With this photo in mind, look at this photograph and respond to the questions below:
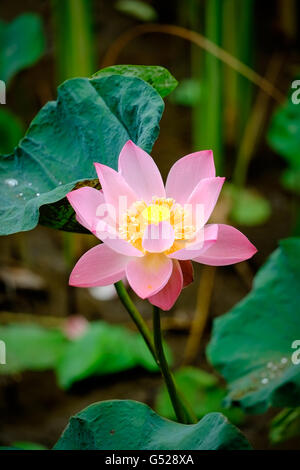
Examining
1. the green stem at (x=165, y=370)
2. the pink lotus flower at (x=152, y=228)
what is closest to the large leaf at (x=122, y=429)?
the green stem at (x=165, y=370)

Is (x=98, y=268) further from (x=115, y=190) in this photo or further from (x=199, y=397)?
(x=199, y=397)

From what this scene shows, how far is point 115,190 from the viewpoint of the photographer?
488mm

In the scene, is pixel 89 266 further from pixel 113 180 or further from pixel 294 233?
pixel 294 233

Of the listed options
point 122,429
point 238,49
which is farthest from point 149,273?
point 238,49

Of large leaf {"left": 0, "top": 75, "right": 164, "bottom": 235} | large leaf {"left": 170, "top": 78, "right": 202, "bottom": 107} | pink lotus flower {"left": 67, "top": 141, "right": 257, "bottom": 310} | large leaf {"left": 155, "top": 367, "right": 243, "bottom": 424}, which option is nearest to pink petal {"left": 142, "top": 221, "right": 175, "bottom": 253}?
pink lotus flower {"left": 67, "top": 141, "right": 257, "bottom": 310}

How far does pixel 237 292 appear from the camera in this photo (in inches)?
63.6

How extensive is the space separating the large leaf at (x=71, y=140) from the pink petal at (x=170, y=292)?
128mm

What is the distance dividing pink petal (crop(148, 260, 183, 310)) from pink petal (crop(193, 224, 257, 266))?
0.02m

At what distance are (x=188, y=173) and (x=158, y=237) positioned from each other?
3.8 inches

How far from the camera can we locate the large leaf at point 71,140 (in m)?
0.54

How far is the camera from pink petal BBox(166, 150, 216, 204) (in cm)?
50

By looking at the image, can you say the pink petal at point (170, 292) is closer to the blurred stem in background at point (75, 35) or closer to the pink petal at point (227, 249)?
the pink petal at point (227, 249)
